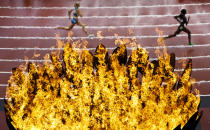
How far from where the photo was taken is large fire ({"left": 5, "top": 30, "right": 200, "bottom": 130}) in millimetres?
6852

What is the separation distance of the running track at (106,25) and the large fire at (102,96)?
137cm

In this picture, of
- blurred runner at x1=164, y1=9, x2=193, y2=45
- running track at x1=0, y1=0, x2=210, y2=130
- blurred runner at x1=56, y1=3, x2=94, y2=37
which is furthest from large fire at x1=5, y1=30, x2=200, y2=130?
blurred runner at x1=164, y1=9, x2=193, y2=45

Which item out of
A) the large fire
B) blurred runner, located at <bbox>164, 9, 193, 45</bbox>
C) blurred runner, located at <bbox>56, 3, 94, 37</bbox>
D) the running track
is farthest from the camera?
the running track

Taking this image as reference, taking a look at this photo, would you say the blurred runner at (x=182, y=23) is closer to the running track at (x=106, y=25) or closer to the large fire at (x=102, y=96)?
the running track at (x=106, y=25)

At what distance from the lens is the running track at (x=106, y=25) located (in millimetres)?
9172

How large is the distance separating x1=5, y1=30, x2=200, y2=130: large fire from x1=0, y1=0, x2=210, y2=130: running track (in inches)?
53.8

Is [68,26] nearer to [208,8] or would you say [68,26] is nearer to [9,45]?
[9,45]

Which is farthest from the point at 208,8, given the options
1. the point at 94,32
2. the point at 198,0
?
the point at 94,32

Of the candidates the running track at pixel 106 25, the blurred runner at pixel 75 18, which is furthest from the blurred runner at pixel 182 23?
the blurred runner at pixel 75 18

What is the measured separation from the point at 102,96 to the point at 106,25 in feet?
11.8

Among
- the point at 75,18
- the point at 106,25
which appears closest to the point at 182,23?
the point at 106,25

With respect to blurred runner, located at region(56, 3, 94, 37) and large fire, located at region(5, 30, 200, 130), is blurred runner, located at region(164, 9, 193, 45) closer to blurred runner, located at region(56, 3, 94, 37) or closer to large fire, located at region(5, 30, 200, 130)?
large fire, located at region(5, 30, 200, 130)

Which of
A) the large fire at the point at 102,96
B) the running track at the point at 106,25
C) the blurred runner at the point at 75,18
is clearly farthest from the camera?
the running track at the point at 106,25

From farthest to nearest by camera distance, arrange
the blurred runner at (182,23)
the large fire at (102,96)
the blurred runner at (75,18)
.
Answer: the blurred runner at (75,18) → the blurred runner at (182,23) → the large fire at (102,96)
